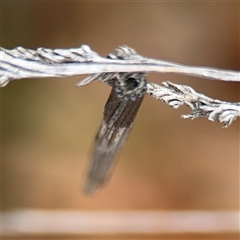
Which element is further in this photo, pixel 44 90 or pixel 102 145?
pixel 44 90

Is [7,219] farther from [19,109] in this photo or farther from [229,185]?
[229,185]

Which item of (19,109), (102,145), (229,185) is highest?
(19,109)

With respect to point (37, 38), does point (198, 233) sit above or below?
below

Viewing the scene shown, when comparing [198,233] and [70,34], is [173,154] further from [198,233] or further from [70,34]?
[70,34]

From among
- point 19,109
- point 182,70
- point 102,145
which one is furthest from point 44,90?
point 182,70

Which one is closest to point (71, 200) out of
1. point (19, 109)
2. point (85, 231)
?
point (85, 231)

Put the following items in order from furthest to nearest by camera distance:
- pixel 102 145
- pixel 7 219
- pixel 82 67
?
1. pixel 7 219
2. pixel 102 145
3. pixel 82 67

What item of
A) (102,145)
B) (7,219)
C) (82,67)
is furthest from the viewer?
(7,219)
